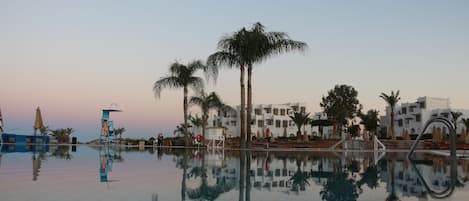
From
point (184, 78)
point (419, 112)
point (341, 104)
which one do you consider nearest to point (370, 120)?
point (341, 104)

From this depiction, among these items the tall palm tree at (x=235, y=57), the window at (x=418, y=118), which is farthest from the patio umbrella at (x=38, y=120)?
the window at (x=418, y=118)

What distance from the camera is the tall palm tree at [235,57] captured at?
23.0 m

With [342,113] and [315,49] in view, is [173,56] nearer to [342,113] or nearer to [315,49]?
[315,49]

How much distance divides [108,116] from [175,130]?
20761 mm

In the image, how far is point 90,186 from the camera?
589 centimetres

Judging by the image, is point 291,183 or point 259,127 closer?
point 291,183

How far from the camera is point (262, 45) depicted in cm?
2322

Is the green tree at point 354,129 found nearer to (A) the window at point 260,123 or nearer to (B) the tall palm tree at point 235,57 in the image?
(A) the window at point 260,123

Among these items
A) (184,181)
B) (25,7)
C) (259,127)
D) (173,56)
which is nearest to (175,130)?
(259,127)

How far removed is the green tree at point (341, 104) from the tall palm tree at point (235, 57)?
32.0 metres

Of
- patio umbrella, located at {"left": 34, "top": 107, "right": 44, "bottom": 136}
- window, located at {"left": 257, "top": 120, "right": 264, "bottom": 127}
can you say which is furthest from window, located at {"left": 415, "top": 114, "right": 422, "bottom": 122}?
patio umbrella, located at {"left": 34, "top": 107, "right": 44, "bottom": 136}

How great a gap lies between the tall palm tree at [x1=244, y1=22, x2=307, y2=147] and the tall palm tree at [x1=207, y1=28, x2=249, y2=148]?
0.98ft

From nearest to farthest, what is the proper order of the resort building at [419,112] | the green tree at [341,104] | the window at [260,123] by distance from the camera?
the green tree at [341,104] < the resort building at [419,112] < the window at [260,123]

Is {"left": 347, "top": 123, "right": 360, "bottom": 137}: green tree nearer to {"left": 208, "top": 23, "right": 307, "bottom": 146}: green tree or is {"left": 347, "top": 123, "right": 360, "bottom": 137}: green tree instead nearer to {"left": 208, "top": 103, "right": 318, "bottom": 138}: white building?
{"left": 208, "top": 103, "right": 318, "bottom": 138}: white building
